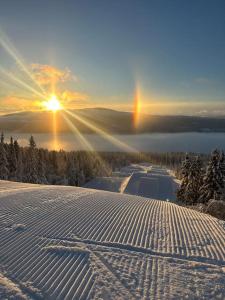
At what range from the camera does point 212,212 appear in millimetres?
23656

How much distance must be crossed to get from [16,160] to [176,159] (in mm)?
130440

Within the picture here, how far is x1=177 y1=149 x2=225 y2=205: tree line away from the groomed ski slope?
19.4 metres

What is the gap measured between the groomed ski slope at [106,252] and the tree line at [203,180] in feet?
63.7

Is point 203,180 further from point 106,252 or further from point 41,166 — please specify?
point 41,166

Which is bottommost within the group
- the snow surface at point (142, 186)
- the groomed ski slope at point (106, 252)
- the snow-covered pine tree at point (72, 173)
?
the snow surface at point (142, 186)

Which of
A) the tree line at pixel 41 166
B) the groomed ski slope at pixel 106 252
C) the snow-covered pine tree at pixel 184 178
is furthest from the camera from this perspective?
the tree line at pixel 41 166

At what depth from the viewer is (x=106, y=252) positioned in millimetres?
12188

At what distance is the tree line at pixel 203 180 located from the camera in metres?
37.4

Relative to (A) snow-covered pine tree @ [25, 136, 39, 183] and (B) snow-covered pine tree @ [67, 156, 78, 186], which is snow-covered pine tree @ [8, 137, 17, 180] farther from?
(B) snow-covered pine tree @ [67, 156, 78, 186]

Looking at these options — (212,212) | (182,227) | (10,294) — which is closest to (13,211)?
(10,294)

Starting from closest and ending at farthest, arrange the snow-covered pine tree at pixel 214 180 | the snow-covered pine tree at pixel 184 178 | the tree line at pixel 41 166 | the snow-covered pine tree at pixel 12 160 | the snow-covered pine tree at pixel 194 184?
the snow-covered pine tree at pixel 214 180 < the snow-covered pine tree at pixel 194 184 < the snow-covered pine tree at pixel 184 178 < the tree line at pixel 41 166 < the snow-covered pine tree at pixel 12 160

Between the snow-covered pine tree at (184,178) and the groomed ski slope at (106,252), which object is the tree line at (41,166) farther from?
the groomed ski slope at (106,252)

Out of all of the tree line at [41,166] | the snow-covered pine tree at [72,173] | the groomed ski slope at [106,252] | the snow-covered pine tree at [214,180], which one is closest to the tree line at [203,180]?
the snow-covered pine tree at [214,180]

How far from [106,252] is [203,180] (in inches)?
1155
